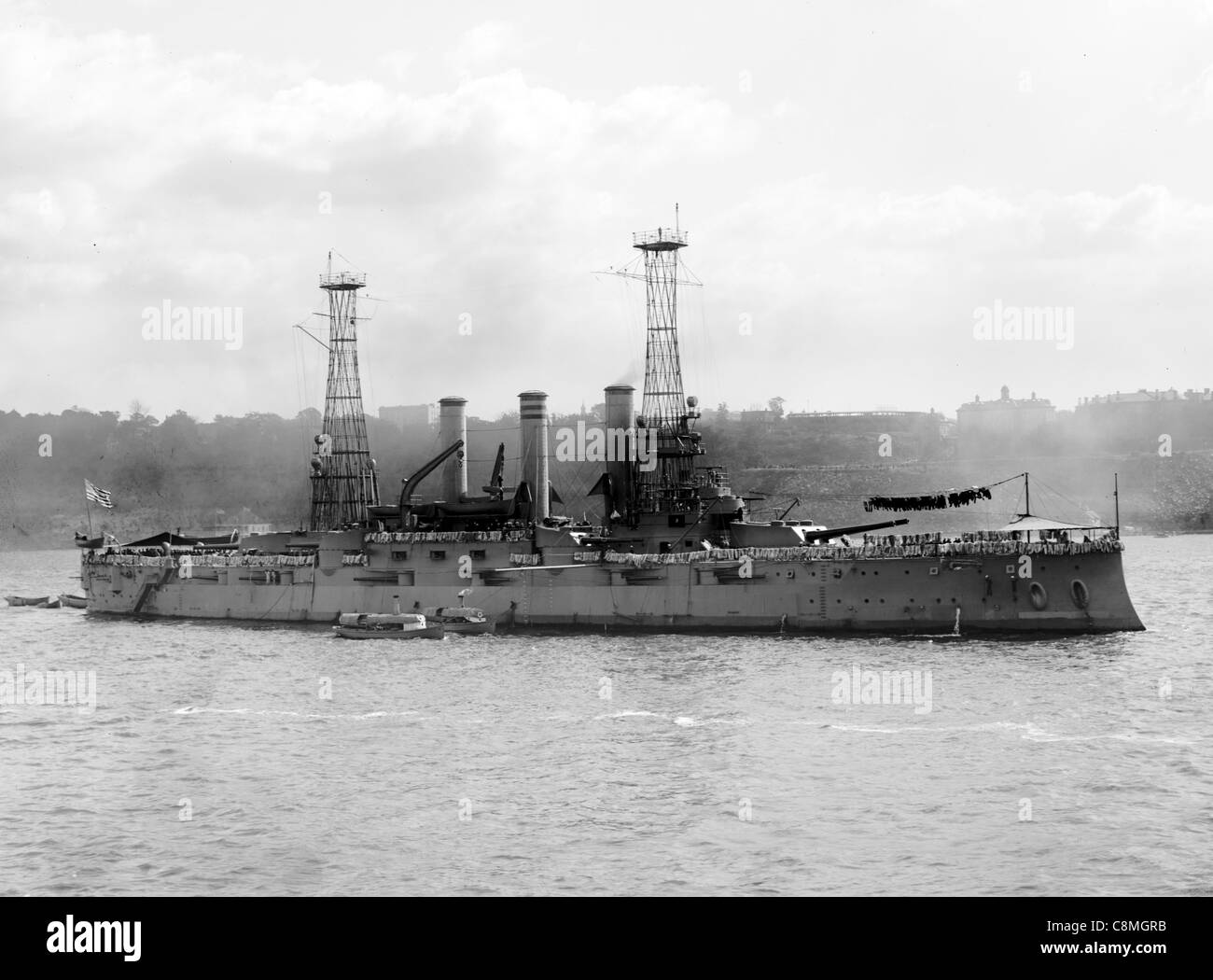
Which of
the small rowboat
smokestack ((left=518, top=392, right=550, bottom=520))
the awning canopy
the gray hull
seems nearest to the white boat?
the small rowboat

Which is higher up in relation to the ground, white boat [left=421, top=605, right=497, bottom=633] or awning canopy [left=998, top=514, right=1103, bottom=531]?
awning canopy [left=998, top=514, right=1103, bottom=531]

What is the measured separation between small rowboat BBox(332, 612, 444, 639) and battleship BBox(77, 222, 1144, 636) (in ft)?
10.0

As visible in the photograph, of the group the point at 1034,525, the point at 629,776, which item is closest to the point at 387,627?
the point at 1034,525

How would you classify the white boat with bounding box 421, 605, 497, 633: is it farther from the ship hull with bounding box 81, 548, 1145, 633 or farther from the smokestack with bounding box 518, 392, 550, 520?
the smokestack with bounding box 518, 392, 550, 520

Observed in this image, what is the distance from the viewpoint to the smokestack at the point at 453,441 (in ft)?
196

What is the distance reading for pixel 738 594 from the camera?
156 feet

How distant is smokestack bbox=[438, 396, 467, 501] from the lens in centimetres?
5959

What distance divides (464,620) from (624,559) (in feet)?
24.7

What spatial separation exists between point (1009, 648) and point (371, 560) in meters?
29.3

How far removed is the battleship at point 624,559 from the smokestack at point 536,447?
87 millimetres

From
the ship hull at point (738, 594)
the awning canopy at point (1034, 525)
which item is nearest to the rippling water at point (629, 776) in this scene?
the ship hull at point (738, 594)

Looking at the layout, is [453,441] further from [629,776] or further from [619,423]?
[629,776]
